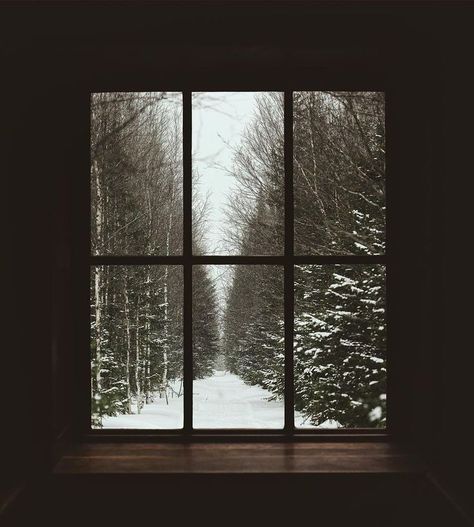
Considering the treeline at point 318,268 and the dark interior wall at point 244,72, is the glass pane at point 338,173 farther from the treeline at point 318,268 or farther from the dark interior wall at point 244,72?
the dark interior wall at point 244,72

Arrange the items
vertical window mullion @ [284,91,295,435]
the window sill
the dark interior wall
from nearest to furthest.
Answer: the dark interior wall
the window sill
vertical window mullion @ [284,91,295,435]

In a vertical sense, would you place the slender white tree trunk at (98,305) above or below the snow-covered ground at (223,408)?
above

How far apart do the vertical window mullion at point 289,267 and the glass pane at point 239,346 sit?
0.04 meters

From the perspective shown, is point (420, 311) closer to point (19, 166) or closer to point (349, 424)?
point (349, 424)

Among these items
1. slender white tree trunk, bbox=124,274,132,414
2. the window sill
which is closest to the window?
slender white tree trunk, bbox=124,274,132,414

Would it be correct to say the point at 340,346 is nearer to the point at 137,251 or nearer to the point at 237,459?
the point at 237,459

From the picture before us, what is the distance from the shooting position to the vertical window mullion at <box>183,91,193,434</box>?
112 inches

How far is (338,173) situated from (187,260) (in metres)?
0.93

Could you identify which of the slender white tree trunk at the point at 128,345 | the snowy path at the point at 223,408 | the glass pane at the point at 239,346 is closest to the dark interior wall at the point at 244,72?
the slender white tree trunk at the point at 128,345

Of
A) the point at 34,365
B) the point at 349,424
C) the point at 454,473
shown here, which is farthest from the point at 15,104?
the point at 454,473

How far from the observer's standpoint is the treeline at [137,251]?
288 cm

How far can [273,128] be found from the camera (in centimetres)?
289

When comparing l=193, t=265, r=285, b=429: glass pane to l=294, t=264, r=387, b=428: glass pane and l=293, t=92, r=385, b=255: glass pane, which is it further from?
l=293, t=92, r=385, b=255: glass pane

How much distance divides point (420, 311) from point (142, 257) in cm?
144
